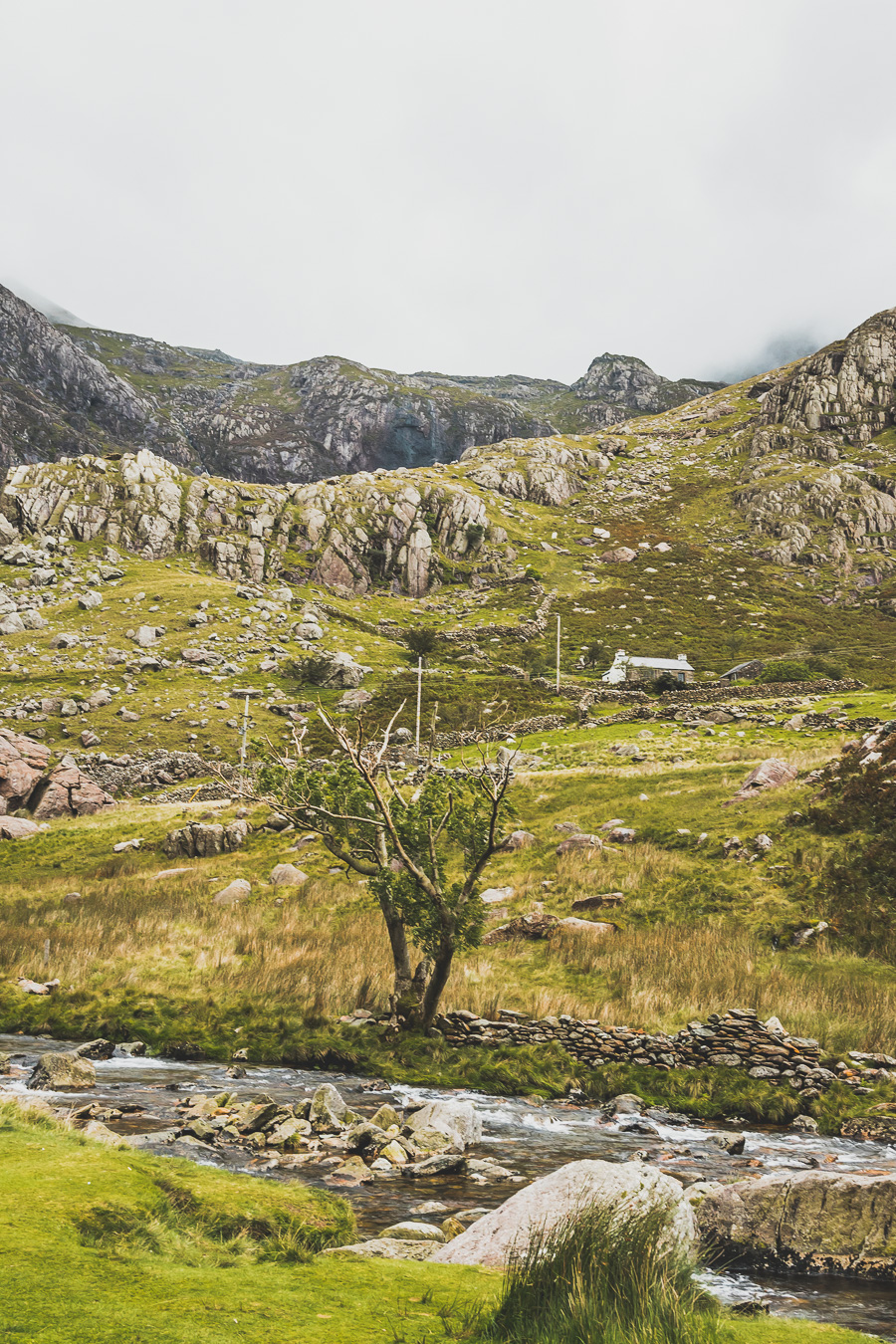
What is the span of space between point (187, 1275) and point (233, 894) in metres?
26.8

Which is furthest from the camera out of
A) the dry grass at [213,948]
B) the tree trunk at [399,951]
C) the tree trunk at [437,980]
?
the dry grass at [213,948]

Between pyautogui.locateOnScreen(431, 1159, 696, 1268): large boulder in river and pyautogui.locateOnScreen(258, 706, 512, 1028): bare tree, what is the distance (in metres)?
7.65

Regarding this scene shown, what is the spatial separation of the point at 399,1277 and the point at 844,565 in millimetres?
167329

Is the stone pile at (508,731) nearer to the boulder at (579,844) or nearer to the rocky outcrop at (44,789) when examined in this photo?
the rocky outcrop at (44,789)

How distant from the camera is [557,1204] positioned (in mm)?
6520

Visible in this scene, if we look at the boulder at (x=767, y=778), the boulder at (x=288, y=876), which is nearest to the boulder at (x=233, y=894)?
the boulder at (x=288, y=876)

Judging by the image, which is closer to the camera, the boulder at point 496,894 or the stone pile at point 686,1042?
the stone pile at point 686,1042

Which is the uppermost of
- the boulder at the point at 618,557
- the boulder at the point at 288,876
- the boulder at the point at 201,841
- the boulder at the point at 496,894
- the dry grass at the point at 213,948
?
the boulder at the point at 618,557

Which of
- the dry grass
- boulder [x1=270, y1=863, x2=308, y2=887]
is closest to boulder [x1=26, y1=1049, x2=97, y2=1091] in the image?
the dry grass

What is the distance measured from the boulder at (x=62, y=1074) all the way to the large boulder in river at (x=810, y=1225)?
10.8 m

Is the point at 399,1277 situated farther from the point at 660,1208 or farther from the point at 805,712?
the point at 805,712

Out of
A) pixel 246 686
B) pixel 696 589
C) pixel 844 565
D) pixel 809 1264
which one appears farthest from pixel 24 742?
pixel 844 565

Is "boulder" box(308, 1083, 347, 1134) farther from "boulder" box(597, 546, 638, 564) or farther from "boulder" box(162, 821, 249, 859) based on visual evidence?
"boulder" box(597, 546, 638, 564)

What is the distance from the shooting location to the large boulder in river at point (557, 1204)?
20.3ft
